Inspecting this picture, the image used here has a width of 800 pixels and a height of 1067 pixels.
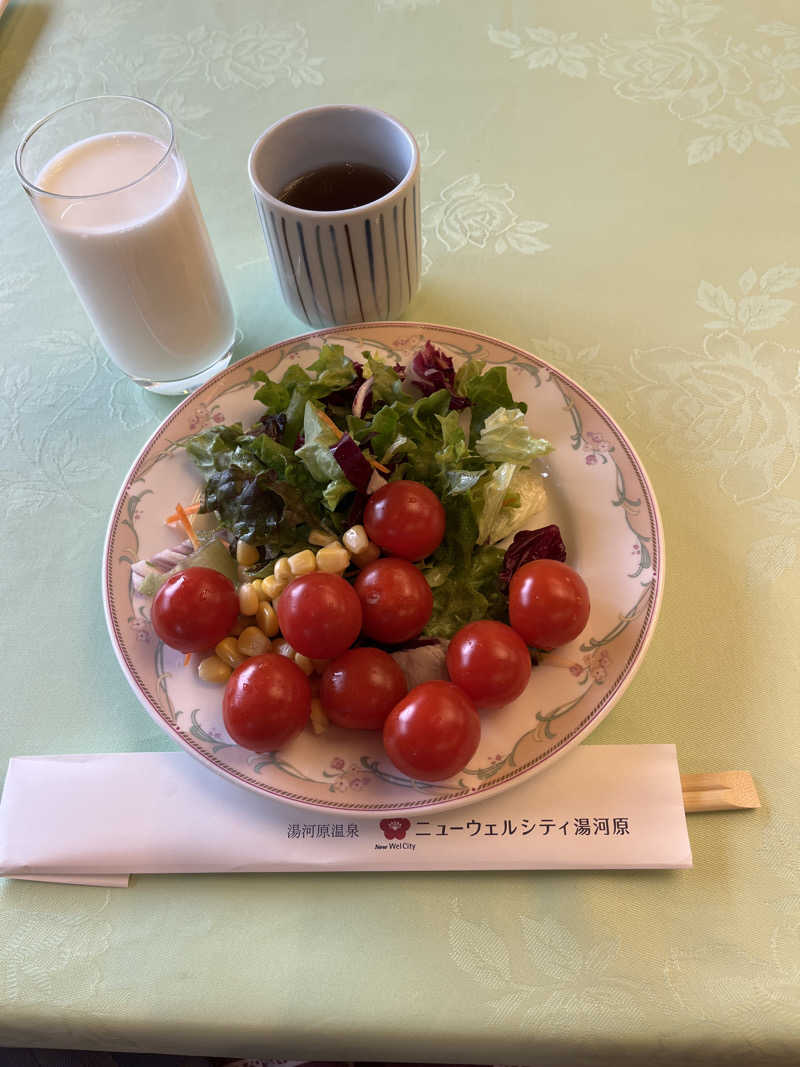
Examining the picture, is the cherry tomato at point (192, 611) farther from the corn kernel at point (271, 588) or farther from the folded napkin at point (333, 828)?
the folded napkin at point (333, 828)

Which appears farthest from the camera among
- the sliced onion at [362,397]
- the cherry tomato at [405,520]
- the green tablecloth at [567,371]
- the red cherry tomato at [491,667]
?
the sliced onion at [362,397]

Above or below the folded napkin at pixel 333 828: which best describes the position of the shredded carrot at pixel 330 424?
above

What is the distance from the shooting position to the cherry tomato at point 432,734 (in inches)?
32.2

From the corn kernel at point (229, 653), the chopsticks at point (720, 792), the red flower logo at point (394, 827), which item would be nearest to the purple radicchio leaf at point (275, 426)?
the corn kernel at point (229, 653)

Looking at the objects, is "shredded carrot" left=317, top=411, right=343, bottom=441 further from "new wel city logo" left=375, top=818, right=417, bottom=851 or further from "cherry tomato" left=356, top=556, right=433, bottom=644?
"new wel city logo" left=375, top=818, right=417, bottom=851

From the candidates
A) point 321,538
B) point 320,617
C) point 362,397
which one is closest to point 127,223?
point 362,397

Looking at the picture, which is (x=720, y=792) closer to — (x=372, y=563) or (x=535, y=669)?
(x=535, y=669)

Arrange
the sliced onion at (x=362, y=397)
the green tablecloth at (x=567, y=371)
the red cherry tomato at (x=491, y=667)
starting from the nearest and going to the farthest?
the green tablecloth at (x=567, y=371) → the red cherry tomato at (x=491, y=667) → the sliced onion at (x=362, y=397)

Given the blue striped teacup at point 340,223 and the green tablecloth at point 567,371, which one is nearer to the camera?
the green tablecloth at point 567,371

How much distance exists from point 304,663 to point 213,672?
0.11m

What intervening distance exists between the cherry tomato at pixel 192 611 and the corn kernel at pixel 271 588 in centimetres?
5

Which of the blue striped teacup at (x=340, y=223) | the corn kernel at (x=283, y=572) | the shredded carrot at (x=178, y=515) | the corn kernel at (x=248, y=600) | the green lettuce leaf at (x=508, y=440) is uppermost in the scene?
the blue striped teacup at (x=340, y=223)

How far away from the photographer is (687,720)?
928 mm

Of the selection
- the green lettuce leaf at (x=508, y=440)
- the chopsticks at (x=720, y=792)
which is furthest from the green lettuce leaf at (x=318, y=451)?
the chopsticks at (x=720, y=792)
